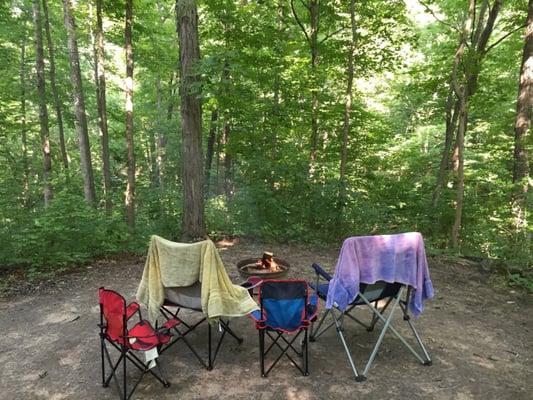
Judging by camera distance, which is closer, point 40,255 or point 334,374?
point 334,374

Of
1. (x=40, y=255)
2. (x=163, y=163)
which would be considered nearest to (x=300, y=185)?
(x=40, y=255)

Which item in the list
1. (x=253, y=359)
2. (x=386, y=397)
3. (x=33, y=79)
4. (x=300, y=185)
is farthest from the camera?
(x=33, y=79)

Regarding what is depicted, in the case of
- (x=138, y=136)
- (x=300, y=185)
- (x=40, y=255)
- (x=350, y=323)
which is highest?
(x=138, y=136)

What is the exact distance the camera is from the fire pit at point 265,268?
179 inches

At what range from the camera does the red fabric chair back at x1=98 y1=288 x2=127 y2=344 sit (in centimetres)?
288

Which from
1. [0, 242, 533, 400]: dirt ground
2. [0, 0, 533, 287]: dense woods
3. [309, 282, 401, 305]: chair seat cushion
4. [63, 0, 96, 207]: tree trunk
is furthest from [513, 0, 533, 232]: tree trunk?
[63, 0, 96, 207]: tree trunk

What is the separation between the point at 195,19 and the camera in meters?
6.09

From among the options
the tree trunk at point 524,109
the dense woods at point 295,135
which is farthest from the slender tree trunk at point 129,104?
the tree trunk at point 524,109

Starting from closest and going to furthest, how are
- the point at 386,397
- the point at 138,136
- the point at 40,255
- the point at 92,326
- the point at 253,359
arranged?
the point at 386,397
the point at 253,359
the point at 92,326
the point at 40,255
the point at 138,136

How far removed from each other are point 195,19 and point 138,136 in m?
13.5

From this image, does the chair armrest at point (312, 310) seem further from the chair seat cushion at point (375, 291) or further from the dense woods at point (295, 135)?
the dense woods at point (295, 135)

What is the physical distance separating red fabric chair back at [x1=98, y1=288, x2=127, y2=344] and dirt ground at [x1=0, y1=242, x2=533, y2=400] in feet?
1.64

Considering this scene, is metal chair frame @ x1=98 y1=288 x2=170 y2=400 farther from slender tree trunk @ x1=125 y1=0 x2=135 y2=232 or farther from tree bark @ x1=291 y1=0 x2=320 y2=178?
tree bark @ x1=291 y1=0 x2=320 y2=178

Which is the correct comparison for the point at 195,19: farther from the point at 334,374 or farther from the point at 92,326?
the point at 334,374
